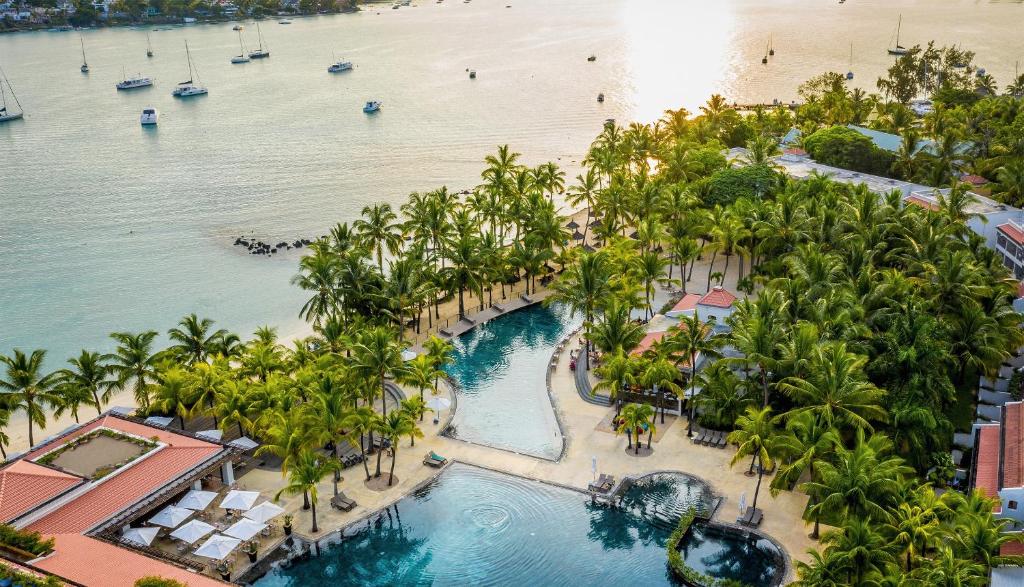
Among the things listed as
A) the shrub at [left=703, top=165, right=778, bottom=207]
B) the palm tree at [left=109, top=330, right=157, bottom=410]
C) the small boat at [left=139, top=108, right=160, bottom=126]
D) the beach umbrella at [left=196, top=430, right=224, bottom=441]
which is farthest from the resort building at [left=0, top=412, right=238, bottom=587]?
the small boat at [left=139, top=108, right=160, bottom=126]

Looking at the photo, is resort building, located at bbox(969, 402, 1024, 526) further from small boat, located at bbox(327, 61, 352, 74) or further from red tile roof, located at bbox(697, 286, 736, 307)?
small boat, located at bbox(327, 61, 352, 74)

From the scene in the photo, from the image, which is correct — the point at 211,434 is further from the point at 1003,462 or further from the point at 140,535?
the point at 1003,462

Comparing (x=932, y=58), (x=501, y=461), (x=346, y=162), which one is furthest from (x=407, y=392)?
(x=932, y=58)

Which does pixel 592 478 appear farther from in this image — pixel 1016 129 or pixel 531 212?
pixel 1016 129

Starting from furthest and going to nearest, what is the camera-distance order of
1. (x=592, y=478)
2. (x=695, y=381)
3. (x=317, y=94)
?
(x=317, y=94) < (x=695, y=381) < (x=592, y=478)

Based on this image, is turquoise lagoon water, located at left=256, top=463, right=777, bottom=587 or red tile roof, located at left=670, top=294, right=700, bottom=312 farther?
red tile roof, located at left=670, top=294, right=700, bottom=312
